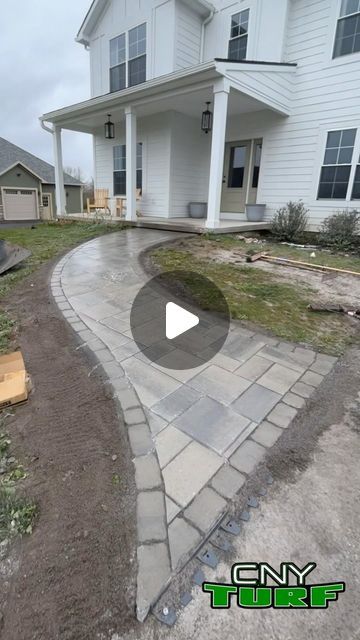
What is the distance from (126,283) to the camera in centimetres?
436

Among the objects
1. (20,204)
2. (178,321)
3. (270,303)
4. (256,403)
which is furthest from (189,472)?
(20,204)

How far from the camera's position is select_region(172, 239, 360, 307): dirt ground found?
13.9ft

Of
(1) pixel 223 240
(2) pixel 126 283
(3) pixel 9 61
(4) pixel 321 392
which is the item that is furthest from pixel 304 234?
(3) pixel 9 61

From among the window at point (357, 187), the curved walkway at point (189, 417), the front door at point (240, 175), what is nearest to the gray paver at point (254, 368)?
the curved walkway at point (189, 417)

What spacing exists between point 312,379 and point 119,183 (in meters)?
10.6

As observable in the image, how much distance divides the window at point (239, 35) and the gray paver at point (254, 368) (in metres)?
9.54

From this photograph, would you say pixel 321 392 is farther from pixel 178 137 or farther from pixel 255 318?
pixel 178 137

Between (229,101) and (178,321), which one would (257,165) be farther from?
(178,321)

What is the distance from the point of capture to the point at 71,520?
4.58 ft

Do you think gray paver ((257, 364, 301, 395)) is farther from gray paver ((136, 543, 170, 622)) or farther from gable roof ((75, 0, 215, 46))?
gable roof ((75, 0, 215, 46))

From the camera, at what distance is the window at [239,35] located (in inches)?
334

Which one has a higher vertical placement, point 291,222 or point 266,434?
point 291,222

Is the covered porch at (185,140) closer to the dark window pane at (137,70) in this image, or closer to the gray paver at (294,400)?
the dark window pane at (137,70)

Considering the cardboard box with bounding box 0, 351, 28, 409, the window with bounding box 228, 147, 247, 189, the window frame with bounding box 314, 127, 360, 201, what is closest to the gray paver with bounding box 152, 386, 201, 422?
the cardboard box with bounding box 0, 351, 28, 409
